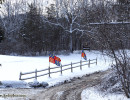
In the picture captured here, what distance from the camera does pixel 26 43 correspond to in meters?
41.5

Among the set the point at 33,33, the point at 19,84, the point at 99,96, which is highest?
the point at 33,33

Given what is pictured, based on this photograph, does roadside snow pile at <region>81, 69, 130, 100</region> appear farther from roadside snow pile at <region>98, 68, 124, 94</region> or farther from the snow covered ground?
the snow covered ground

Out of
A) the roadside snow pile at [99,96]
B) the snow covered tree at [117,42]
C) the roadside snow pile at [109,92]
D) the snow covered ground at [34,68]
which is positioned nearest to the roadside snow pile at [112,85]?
the roadside snow pile at [109,92]

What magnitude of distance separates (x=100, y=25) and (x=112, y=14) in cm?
68

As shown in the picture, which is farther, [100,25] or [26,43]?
[26,43]

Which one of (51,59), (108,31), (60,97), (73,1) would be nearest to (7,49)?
(73,1)

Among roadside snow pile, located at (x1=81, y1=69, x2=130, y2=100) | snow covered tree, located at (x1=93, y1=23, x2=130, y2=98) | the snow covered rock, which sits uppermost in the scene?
snow covered tree, located at (x1=93, y1=23, x2=130, y2=98)

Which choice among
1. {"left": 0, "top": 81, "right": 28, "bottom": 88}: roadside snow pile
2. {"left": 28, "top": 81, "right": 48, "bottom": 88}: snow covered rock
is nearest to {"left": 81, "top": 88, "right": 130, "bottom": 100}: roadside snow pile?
{"left": 28, "top": 81, "right": 48, "bottom": 88}: snow covered rock

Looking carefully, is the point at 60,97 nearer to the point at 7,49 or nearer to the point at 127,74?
the point at 127,74

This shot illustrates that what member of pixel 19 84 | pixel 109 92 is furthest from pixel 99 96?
pixel 19 84

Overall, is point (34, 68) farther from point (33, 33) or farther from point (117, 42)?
point (33, 33)

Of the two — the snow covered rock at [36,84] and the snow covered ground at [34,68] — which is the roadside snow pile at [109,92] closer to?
the snow covered ground at [34,68]

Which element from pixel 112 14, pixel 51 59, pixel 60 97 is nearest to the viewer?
pixel 112 14

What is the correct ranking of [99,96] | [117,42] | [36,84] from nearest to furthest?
[117,42]
[99,96]
[36,84]
